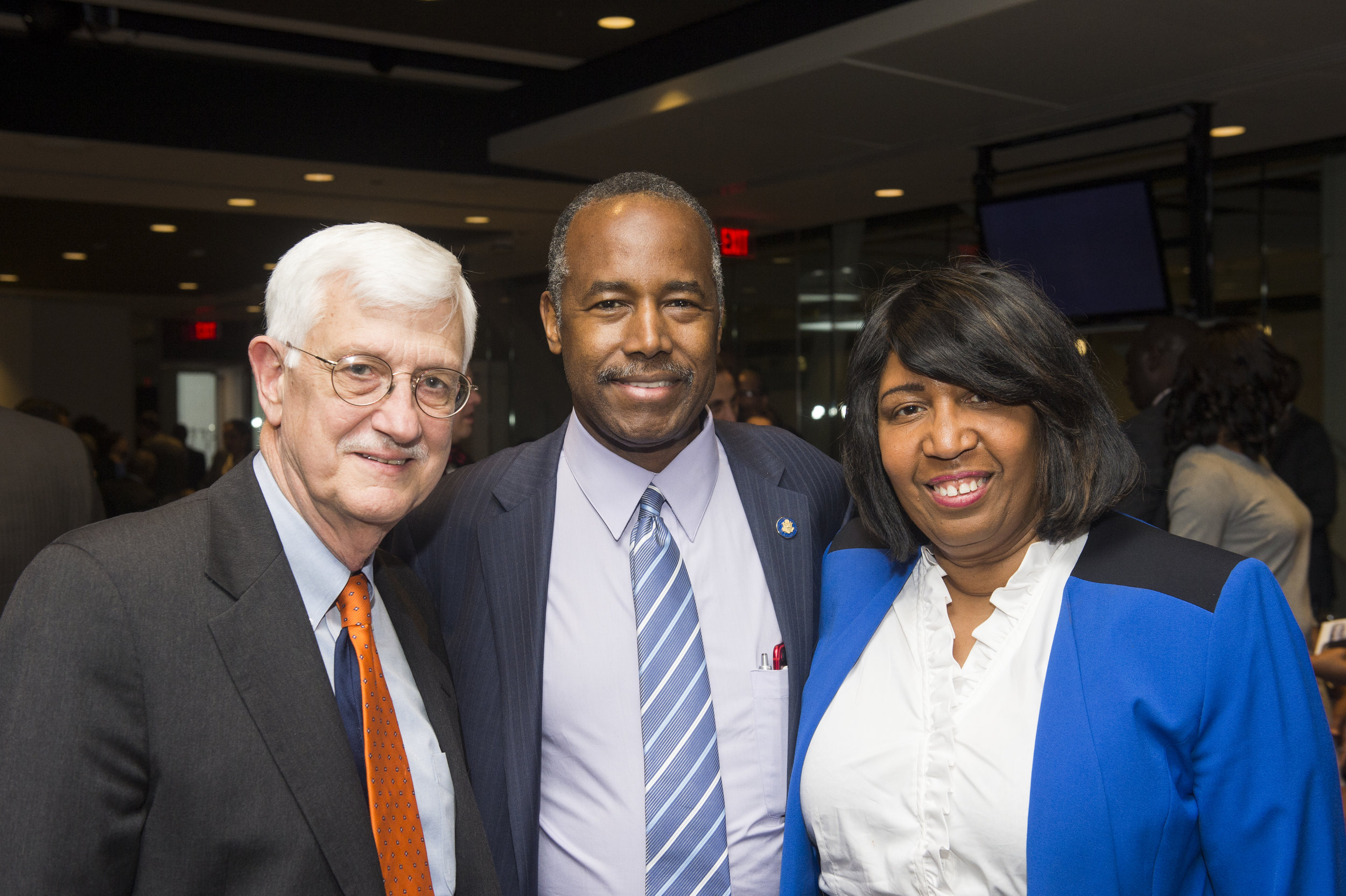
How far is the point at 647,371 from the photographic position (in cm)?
191

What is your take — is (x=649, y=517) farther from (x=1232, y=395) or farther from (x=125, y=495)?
(x=125, y=495)

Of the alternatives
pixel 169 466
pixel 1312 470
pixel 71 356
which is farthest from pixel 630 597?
pixel 71 356

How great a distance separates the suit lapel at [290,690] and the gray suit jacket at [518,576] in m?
0.46

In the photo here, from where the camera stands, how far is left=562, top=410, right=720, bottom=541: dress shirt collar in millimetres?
1957

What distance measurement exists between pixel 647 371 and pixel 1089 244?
17.6ft

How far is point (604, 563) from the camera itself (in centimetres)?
193

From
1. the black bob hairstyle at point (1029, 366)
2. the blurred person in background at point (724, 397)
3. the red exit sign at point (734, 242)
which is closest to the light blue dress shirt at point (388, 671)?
the black bob hairstyle at point (1029, 366)

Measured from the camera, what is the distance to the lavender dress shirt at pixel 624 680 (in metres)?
1.77

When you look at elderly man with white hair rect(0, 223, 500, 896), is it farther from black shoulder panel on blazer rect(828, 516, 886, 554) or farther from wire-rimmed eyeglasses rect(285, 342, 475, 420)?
black shoulder panel on blazer rect(828, 516, 886, 554)

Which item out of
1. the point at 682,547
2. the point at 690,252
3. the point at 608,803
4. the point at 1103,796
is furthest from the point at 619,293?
the point at 1103,796

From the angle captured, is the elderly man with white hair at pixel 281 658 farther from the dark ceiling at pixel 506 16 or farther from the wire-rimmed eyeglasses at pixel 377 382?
the dark ceiling at pixel 506 16

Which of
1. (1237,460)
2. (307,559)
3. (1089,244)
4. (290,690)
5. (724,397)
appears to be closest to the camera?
(290,690)

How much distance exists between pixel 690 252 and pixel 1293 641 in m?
1.13

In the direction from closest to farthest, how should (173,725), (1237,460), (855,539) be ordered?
(173,725)
(855,539)
(1237,460)
